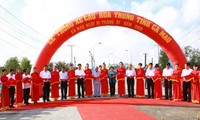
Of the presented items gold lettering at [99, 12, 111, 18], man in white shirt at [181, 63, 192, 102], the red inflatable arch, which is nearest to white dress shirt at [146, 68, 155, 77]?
man in white shirt at [181, 63, 192, 102]

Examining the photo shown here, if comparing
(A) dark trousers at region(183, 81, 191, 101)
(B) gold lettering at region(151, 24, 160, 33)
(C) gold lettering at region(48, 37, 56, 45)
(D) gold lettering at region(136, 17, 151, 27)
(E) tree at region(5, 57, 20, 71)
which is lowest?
(A) dark trousers at region(183, 81, 191, 101)

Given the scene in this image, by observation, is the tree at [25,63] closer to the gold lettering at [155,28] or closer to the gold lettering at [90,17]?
the gold lettering at [90,17]

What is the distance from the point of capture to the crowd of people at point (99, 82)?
12664mm

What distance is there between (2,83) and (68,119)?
446 cm

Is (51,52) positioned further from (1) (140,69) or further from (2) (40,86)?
(1) (140,69)

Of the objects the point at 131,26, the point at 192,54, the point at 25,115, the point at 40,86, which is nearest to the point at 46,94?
the point at 40,86

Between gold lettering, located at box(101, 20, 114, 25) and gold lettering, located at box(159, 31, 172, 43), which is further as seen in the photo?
gold lettering, located at box(101, 20, 114, 25)

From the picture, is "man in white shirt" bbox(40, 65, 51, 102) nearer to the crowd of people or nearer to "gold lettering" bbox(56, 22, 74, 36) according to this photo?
the crowd of people

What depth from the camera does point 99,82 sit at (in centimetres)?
1614

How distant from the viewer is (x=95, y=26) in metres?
17.0

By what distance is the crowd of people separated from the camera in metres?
12.7

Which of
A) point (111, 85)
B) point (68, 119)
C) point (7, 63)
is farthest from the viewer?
point (7, 63)

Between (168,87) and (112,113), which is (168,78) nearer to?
(168,87)

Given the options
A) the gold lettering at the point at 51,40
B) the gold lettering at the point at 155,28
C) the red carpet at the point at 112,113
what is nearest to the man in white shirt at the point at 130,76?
the gold lettering at the point at 155,28
